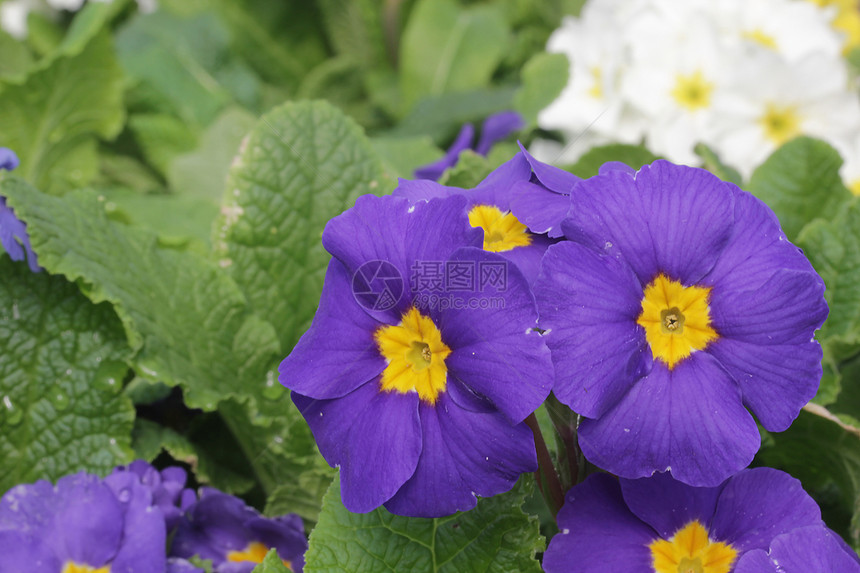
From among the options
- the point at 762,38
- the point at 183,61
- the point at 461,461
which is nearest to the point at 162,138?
the point at 183,61

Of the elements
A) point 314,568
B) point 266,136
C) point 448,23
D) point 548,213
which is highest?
point 548,213

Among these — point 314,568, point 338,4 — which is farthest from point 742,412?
point 338,4

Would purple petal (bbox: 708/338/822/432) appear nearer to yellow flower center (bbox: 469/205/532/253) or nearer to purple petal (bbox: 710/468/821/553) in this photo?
purple petal (bbox: 710/468/821/553)

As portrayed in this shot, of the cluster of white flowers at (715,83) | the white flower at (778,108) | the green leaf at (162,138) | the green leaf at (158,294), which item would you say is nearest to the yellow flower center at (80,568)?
the green leaf at (158,294)

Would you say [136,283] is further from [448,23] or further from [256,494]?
[448,23]

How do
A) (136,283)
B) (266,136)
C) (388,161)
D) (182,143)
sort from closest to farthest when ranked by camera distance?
1. (136,283)
2. (266,136)
3. (388,161)
4. (182,143)

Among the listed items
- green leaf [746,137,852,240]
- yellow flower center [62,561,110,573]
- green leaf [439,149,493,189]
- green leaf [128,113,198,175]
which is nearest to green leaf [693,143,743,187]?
green leaf [746,137,852,240]
